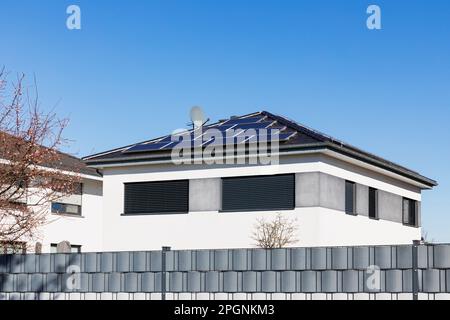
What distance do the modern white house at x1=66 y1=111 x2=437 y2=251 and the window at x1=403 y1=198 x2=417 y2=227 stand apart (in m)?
1.89

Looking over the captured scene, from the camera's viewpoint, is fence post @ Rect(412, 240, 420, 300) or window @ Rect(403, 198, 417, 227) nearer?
fence post @ Rect(412, 240, 420, 300)

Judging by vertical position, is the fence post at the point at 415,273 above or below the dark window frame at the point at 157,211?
below

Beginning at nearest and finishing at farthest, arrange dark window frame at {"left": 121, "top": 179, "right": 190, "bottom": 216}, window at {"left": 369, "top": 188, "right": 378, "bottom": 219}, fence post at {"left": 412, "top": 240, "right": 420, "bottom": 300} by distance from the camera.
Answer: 1. fence post at {"left": 412, "top": 240, "right": 420, "bottom": 300}
2. dark window frame at {"left": 121, "top": 179, "right": 190, "bottom": 216}
3. window at {"left": 369, "top": 188, "right": 378, "bottom": 219}

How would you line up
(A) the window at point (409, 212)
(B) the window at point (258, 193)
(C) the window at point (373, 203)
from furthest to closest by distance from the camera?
(A) the window at point (409, 212), (C) the window at point (373, 203), (B) the window at point (258, 193)

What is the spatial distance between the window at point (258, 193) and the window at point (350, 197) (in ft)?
10.00

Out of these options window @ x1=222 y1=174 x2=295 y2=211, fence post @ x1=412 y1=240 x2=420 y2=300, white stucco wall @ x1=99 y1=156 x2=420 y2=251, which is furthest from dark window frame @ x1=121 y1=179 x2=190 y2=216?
fence post @ x1=412 y1=240 x2=420 y2=300

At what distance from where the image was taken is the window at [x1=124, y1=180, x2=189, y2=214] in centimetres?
3098

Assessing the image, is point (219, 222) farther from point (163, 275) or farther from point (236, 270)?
point (236, 270)

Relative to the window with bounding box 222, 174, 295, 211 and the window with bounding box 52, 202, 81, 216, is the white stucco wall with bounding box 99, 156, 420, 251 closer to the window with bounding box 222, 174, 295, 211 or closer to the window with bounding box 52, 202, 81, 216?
the window with bounding box 222, 174, 295, 211

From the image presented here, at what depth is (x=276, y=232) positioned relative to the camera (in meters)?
27.7

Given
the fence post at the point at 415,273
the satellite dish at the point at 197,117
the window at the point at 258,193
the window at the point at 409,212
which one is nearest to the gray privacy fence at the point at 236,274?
the fence post at the point at 415,273

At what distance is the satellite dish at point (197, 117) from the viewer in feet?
113

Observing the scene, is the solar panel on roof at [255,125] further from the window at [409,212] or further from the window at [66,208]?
the window at [66,208]
